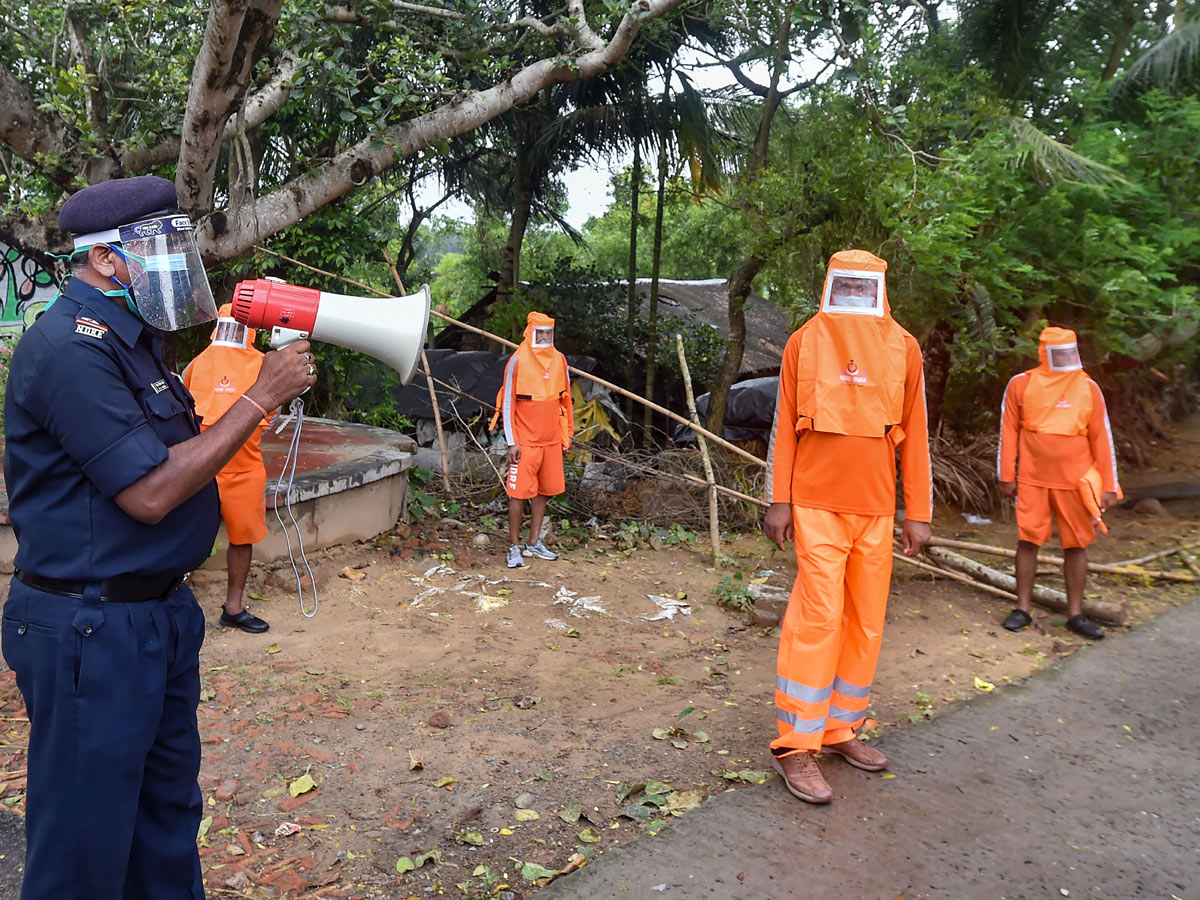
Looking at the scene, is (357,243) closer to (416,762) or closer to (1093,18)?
(416,762)

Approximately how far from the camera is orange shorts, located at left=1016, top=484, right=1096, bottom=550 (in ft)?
18.6

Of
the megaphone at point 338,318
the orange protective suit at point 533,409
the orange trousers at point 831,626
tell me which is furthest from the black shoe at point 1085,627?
the megaphone at point 338,318

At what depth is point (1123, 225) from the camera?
678cm

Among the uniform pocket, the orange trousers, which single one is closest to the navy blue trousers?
the uniform pocket

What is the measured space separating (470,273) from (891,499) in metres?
23.0

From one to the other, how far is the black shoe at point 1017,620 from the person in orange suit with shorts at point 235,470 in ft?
15.2

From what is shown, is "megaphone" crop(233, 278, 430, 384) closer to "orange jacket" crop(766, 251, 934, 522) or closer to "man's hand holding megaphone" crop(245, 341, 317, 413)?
"man's hand holding megaphone" crop(245, 341, 317, 413)

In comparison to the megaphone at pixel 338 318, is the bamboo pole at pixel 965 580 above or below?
below

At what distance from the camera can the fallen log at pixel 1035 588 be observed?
590 centimetres

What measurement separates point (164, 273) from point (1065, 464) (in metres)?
5.36

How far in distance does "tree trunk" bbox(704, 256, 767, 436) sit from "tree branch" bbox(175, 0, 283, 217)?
520cm

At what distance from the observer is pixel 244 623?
5.31m

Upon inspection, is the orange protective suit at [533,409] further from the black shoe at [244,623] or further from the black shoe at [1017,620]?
the black shoe at [1017,620]

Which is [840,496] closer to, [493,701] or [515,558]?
[493,701]
